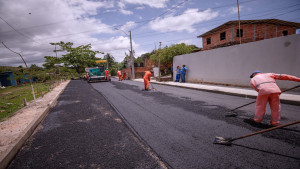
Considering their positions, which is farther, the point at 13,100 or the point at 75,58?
the point at 75,58

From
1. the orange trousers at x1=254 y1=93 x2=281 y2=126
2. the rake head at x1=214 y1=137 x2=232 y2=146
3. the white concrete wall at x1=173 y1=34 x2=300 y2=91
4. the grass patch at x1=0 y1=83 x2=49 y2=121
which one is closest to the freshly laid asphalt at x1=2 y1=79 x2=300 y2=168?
the rake head at x1=214 y1=137 x2=232 y2=146

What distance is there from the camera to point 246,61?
873cm

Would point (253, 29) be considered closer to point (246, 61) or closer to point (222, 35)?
point (222, 35)

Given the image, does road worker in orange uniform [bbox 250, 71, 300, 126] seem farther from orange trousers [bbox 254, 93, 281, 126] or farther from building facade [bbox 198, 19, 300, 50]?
building facade [bbox 198, 19, 300, 50]

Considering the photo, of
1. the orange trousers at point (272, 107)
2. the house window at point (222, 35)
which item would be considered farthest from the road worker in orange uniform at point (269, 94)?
the house window at point (222, 35)

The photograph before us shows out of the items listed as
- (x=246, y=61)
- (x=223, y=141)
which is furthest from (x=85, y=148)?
(x=246, y=61)

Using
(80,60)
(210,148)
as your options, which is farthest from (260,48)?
(80,60)

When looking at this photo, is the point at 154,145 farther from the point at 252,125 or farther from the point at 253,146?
the point at 252,125

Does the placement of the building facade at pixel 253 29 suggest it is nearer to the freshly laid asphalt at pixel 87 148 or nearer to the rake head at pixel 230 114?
the rake head at pixel 230 114

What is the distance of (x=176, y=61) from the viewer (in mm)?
15953

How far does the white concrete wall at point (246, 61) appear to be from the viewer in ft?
22.2

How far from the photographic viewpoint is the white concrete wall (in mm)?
6781

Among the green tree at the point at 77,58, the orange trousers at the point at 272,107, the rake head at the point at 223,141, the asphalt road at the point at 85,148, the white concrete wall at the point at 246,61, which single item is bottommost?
the asphalt road at the point at 85,148

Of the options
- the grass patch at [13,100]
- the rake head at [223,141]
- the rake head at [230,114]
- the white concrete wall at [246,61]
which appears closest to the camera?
the rake head at [223,141]
